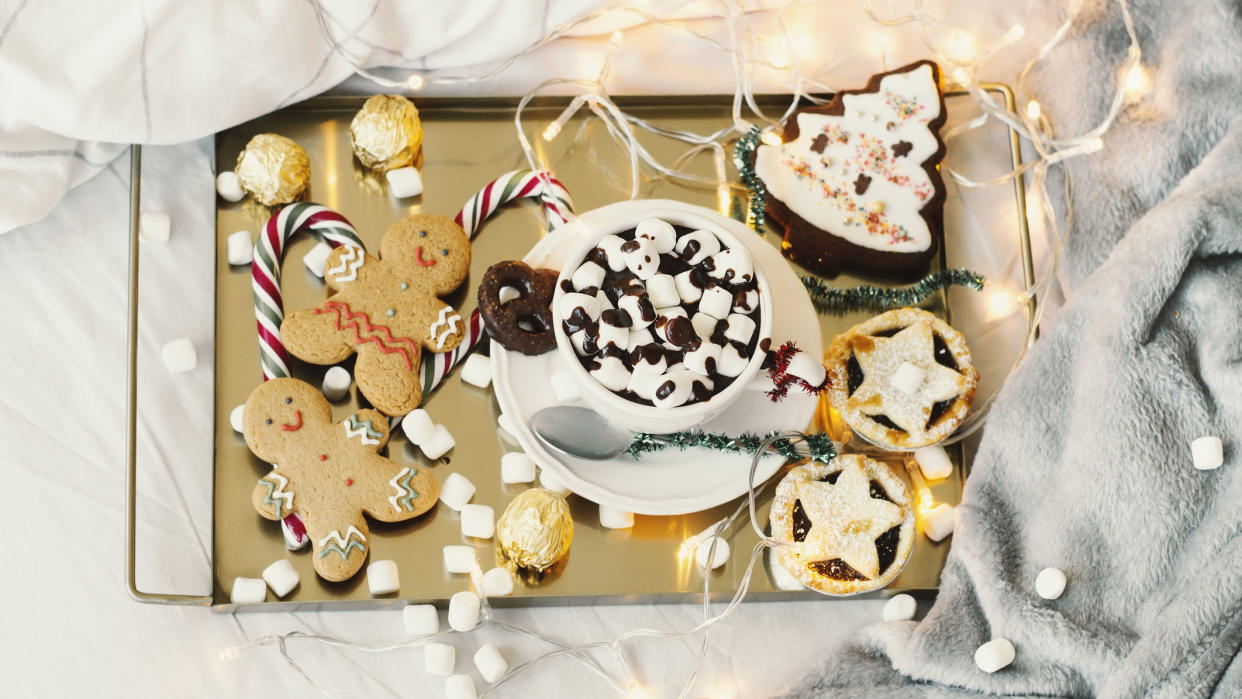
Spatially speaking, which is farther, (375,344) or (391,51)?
(391,51)

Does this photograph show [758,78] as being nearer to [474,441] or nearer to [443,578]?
[474,441]

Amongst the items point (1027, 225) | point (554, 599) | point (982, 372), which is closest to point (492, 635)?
point (554, 599)

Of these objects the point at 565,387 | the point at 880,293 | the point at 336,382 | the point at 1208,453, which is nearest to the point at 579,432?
the point at 565,387

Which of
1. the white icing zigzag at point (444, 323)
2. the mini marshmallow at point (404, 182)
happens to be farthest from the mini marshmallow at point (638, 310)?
the mini marshmallow at point (404, 182)

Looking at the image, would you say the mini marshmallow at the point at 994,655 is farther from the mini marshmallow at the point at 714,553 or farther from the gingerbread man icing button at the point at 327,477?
the gingerbread man icing button at the point at 327,477

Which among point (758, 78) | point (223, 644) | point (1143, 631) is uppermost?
point (758, 78)

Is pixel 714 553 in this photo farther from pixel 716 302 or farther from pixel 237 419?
pixel 237 419
